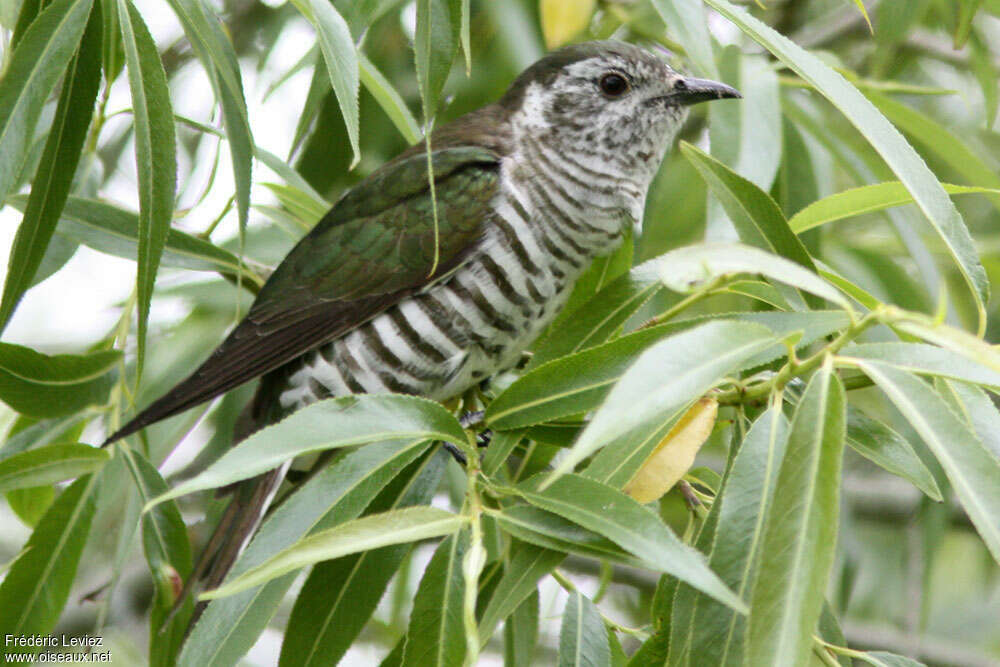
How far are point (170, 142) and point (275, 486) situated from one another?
0.81 m

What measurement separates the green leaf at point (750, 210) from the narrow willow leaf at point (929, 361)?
0.28 m

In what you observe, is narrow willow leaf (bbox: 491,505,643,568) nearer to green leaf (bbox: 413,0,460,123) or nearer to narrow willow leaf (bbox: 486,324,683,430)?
narrow willow leaf (bbox: 486,324,683,430)

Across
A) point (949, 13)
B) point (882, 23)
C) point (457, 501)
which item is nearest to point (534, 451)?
point (457, 501)

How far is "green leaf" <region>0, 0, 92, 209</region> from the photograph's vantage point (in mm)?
1409

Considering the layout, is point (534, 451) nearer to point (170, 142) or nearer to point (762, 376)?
point (762, 376)

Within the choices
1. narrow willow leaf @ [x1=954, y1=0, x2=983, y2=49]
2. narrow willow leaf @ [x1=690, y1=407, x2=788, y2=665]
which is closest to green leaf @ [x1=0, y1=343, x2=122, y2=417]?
narrow willow leaf @ [x1=690, y1=407, x2=788, y2=665]

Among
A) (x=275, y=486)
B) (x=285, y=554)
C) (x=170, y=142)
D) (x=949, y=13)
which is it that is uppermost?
(x=949, y=13)

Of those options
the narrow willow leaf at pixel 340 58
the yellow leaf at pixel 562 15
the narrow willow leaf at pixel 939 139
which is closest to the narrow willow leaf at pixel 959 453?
the narrow willow leaf at pixel 340 58

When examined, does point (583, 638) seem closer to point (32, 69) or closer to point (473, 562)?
point (473, 562)

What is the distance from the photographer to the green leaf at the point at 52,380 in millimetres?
1682

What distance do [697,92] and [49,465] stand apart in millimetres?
1310

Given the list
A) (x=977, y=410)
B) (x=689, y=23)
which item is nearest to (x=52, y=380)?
(x=689, y=23)

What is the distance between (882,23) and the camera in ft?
8.26

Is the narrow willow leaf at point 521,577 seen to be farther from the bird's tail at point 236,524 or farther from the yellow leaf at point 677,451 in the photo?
the bird's tail at point 236,524
